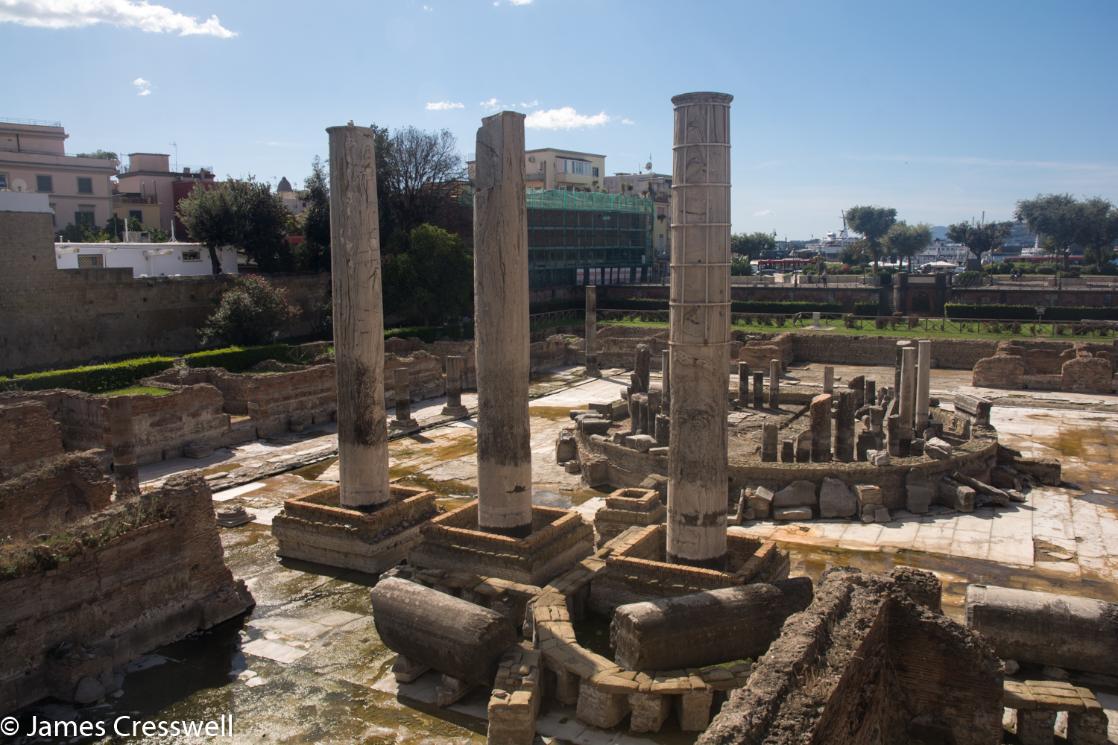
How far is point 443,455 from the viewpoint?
20609 millimetres

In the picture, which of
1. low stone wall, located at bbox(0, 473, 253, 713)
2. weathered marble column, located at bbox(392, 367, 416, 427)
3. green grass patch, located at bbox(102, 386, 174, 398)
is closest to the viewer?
low stone wall, located at bbox(0, 473, 253, 713)

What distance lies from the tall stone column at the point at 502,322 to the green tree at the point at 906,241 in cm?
8037

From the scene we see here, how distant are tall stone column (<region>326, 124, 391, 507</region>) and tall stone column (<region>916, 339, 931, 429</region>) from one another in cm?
1214

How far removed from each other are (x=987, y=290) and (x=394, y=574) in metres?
40.7

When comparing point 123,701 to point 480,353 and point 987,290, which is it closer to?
point 480,353

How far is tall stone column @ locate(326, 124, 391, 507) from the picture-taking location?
12.7m

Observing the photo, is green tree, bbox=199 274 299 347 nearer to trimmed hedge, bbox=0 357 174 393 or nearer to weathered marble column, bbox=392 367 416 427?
trimmed hedge, bbox=0 357 174 393

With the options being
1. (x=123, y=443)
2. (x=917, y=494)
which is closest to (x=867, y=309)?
(x=917, y=494)

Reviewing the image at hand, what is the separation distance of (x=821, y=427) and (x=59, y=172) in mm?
43512

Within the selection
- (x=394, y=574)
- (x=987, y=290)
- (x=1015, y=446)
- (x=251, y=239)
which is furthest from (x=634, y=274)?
(x=394, y=574)

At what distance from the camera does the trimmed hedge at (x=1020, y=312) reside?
38500 millimetres

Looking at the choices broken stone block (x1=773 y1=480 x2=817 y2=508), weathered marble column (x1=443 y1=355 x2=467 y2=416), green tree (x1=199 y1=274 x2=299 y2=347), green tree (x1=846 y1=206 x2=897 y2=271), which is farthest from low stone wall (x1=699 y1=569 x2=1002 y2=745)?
green tree (x1=846 y1=206 x2=897 y2=271)

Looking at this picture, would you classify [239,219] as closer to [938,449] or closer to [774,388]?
[774,388]

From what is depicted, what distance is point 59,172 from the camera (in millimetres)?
44906
